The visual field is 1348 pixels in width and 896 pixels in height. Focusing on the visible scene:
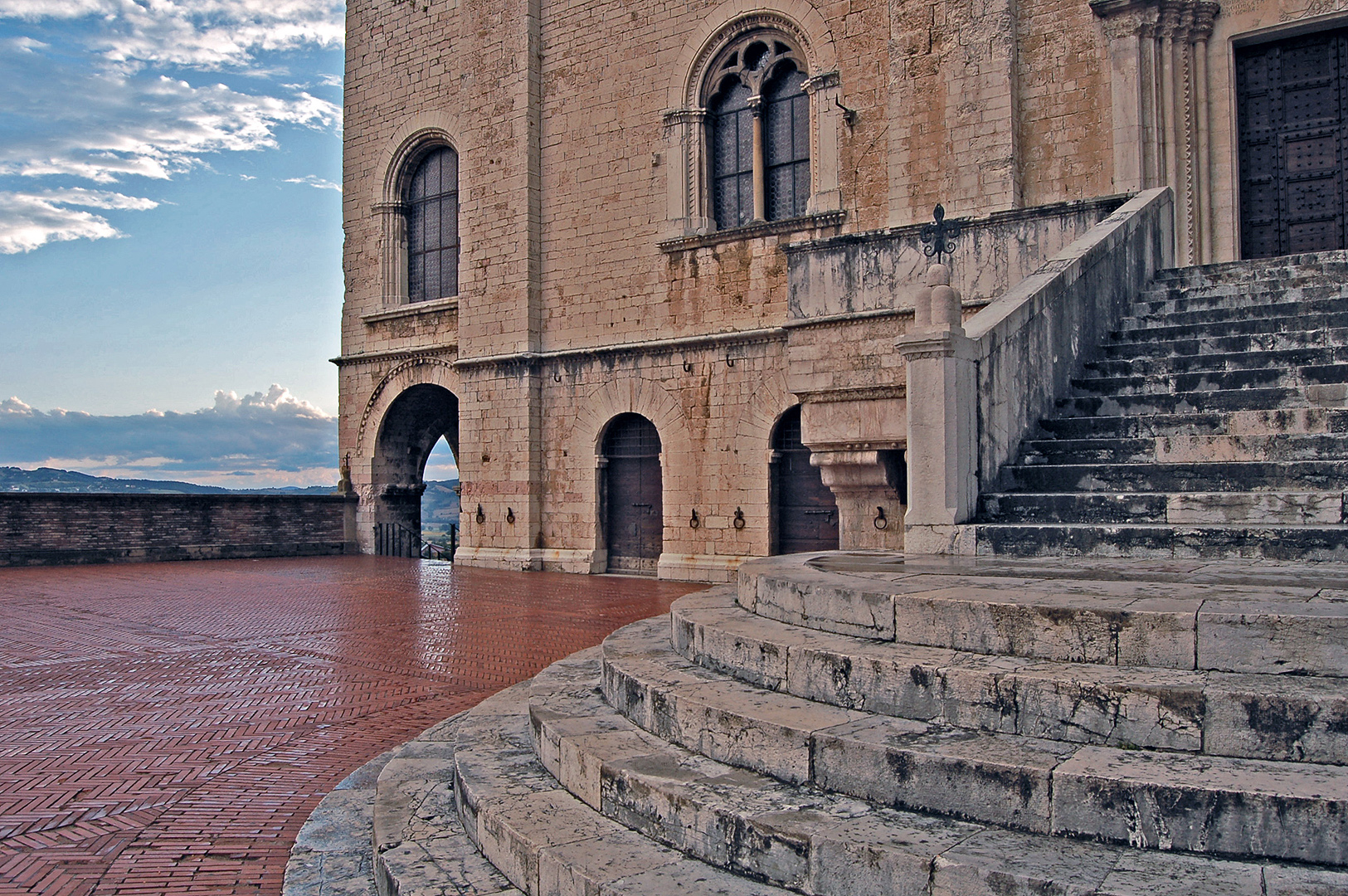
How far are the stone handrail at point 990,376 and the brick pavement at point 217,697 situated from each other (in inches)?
130

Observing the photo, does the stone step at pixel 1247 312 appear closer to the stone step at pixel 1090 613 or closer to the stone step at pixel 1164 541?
the stone step at pixel 1164 541

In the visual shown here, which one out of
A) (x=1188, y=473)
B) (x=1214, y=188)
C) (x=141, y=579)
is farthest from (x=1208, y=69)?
(x=141, y=579)

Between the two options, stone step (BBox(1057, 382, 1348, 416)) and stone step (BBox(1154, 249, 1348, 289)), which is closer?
stone step (BBox(1057, 382, 1348, 416))

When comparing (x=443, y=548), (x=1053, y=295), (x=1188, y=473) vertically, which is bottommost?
(x=443, y=548)

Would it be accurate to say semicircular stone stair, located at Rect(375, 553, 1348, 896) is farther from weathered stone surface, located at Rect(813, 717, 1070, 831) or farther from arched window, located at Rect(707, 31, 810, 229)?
arched window, located at Rect(707, 31, 810, 229)

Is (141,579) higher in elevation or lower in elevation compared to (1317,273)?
lower

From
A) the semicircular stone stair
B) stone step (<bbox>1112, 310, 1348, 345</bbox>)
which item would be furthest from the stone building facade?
the semicircular stone stair

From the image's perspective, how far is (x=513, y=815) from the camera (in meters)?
3.48

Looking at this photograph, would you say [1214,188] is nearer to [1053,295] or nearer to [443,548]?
[1053,295]

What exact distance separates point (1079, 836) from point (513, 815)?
1844 millimetres

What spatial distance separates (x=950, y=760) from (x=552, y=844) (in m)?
1.30

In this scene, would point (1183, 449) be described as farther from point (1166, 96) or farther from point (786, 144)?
point (786, 144)

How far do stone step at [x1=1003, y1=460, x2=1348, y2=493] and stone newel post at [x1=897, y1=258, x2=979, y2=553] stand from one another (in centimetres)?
59

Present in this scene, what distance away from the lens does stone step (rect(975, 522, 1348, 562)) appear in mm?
4633
